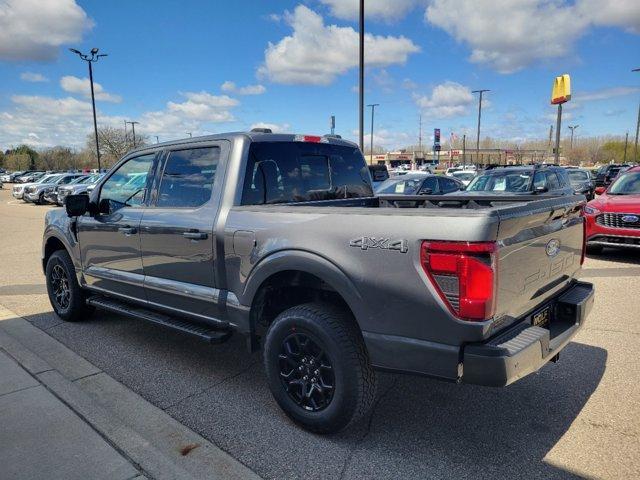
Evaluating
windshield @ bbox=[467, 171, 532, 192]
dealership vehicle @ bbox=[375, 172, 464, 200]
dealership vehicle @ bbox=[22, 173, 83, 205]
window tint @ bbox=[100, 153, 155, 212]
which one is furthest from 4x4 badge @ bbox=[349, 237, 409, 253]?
dealership vehicle @ bbox=[22, 173, 83, 205]

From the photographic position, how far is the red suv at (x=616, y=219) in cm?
788

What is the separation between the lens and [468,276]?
2338 mm

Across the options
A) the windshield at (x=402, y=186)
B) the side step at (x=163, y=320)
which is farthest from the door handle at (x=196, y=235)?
the windshield at (x=402, y=186)

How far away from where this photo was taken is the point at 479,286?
2346 millimetres

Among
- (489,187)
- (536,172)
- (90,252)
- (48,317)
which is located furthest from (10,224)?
(536,172)

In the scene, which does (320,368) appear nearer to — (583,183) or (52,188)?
(583,183)

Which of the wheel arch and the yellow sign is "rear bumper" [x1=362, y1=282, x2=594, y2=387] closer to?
the wheel arch

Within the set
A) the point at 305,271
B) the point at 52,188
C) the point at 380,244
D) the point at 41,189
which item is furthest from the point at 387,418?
the point at 41,189

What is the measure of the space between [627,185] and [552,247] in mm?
7389

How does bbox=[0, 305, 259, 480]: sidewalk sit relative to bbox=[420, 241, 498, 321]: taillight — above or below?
below

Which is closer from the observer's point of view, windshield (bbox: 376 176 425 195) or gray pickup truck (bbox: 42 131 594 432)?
gray pickup truck (bbox: 42 131 594 432)

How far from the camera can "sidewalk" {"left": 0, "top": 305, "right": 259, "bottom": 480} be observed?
2.66m

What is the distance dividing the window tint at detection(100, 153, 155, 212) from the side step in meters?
0.92

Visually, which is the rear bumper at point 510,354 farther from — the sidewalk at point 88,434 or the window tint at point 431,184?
the window tint at point 431,184
